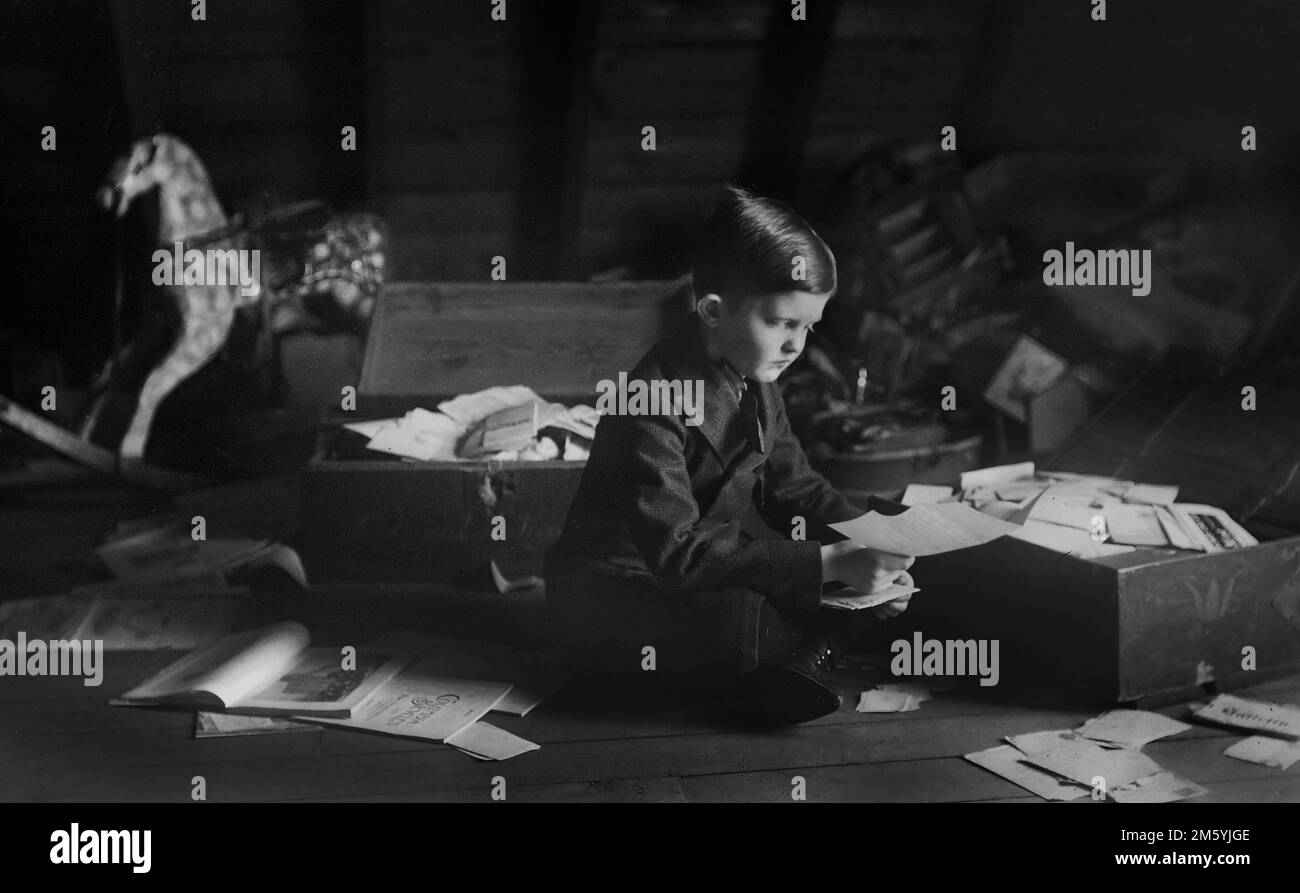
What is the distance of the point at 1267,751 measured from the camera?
1.83 meters

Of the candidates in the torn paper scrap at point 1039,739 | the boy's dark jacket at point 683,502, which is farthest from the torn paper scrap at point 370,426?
the torn paper scrap at point 1039,739

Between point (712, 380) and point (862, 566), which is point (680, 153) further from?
point (862, 566)

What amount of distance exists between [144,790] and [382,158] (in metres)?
2.78

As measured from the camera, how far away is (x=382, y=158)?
161 inches

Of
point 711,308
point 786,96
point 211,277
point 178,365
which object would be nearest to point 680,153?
point 786,96

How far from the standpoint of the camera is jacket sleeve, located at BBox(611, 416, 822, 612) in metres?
1.92

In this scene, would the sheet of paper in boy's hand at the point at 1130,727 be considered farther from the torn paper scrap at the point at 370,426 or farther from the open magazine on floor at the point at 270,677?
the torn paper scrap at the point at 370,426

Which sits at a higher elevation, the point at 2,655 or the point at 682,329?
the point at 682,329

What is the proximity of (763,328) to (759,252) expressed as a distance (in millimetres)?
126

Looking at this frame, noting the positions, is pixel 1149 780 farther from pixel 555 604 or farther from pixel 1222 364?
pixel 1222 364

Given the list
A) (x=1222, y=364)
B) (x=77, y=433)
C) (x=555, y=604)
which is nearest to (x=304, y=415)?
(x=77, y=433)

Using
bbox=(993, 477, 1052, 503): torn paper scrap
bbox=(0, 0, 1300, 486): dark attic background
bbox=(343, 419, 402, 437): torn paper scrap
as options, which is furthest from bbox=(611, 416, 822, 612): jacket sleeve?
bbox=(0, 0, 1300, 486): dark attic background

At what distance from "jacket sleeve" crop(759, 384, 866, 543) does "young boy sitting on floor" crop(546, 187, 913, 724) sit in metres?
0.14

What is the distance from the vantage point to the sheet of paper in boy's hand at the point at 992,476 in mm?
2393
